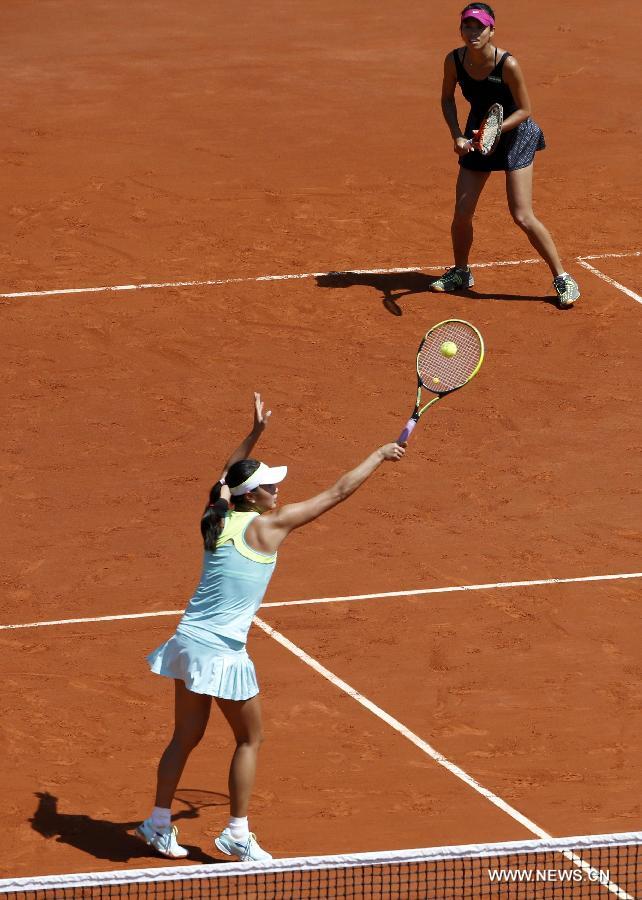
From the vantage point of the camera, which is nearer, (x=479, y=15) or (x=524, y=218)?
(x=479, y=15)

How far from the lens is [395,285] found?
616 inches

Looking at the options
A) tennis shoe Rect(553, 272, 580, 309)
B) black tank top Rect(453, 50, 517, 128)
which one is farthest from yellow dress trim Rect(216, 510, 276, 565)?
tennis shoe Rect(553, 272, 580, 309)

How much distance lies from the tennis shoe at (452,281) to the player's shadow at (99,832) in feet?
25.6

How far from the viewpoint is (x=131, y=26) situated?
23953mm

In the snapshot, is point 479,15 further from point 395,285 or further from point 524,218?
point 395,285

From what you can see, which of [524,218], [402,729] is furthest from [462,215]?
[402,729]

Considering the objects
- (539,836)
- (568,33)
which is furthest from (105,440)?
(568,33)

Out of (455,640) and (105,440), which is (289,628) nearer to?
(455,640)

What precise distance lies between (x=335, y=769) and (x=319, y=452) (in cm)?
440

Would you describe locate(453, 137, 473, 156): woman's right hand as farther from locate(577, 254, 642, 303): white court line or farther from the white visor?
the white visor

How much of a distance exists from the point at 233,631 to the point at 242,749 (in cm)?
56

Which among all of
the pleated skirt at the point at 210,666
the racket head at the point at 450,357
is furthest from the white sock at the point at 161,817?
the racket head at the point at 450,357

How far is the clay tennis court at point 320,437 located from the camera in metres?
8.79

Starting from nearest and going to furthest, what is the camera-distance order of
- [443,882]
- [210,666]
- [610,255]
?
[210,666] → [443,882] → [610,255]
